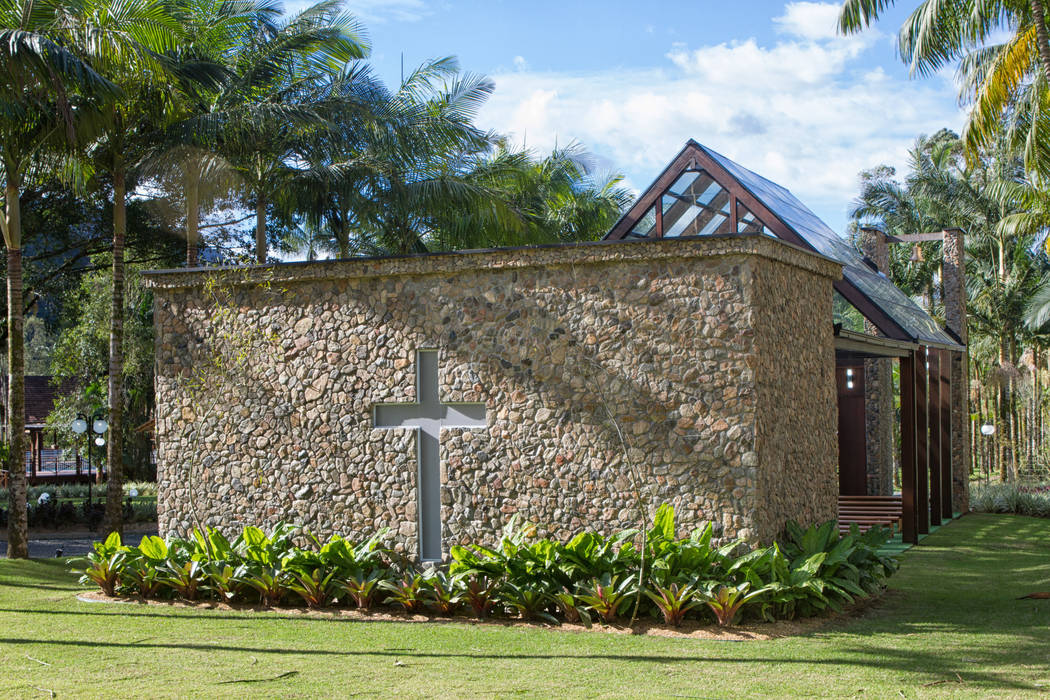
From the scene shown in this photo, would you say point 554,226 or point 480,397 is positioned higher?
point 554,226

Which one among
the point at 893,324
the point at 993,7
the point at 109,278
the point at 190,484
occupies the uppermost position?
the point at 993,7

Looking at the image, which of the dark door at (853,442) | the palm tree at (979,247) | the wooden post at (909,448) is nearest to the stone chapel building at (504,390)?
the wooden post at (909,448)

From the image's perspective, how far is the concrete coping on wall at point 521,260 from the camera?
9.38 m

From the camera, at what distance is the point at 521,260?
396 inches

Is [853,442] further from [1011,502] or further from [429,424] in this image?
[429,424]

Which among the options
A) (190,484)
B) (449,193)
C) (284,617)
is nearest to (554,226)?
(449,193)

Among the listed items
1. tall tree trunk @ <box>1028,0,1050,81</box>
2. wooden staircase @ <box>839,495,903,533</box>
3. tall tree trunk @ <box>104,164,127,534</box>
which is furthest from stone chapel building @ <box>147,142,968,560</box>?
tall tree trunk @ <box>1028,0,1050,81</box>

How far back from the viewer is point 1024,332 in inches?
1264

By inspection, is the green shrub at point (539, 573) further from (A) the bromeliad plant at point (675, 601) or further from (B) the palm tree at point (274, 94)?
(B) the palm tree at point (274, 94)

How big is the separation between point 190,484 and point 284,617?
8.35 ft

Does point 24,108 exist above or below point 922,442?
above

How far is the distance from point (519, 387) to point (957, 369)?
42.3ft

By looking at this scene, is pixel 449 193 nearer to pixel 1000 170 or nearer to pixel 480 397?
pixel 480 397

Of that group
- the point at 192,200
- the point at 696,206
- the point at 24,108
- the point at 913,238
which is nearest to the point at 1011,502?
the point at 913,238
